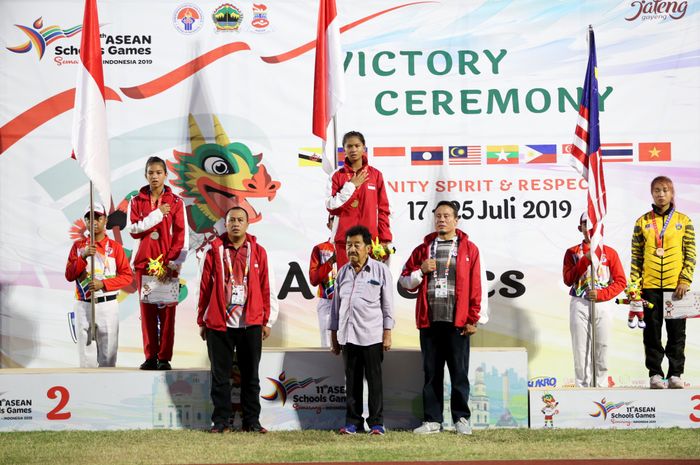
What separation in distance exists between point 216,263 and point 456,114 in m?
2.86

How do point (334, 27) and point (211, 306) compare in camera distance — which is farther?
point (334, 27)

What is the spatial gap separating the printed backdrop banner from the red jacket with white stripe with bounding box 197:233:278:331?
1.79 metres

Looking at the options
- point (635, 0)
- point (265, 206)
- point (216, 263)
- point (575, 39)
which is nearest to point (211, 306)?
point (216, 263)

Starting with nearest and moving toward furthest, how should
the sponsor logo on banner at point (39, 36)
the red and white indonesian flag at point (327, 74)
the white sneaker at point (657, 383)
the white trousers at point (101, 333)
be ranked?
the white sneaker at point (657, 383) → the red and white indonesian flag at point (327, 74) → the white trousers at point (101, 333) → the sponsor logo on banner at point (39, 36)

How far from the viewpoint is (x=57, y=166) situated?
8.35 meters

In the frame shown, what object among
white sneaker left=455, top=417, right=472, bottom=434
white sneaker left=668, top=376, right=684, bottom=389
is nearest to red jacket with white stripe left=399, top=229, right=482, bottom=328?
white sneaker left=455, top=417, right=472, bottom=434

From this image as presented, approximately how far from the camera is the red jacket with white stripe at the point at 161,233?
723 centimetres

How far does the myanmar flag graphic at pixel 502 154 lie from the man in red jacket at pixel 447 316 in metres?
1.94

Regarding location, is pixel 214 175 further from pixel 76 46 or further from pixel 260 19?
pixel 76 46

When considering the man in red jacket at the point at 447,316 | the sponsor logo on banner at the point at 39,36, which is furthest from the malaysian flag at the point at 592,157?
the sponsor logo on banner at the point at 39,36

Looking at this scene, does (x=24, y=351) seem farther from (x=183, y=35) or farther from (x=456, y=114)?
(x=456, y=114)

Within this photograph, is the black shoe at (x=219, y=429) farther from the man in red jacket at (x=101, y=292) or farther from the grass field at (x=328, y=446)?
the man in red jacket at (x=101, y=292)

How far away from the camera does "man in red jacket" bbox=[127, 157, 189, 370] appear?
7.16 meters

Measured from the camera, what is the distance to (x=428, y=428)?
6.44 m
